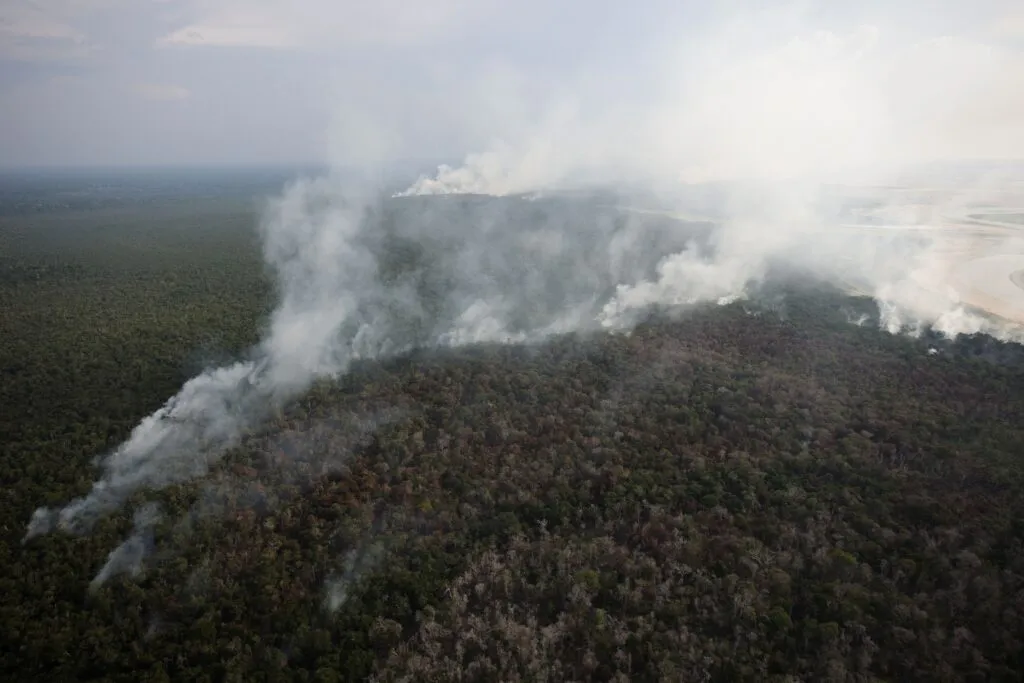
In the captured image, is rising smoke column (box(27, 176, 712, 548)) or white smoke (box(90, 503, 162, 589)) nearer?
white smoke (box(90, 503, 162, 589))

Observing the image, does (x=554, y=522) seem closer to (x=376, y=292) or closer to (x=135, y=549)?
(x=135, y=549)

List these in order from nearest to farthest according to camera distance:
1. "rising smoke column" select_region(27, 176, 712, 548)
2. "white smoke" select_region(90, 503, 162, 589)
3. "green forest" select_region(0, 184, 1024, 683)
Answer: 1. "green forest" select_region(0, 184, 1024, 683)
2. "white smoke" select_region(90, 503, 162, 589)
3. "rising smoke column" select_region(27, 176, 712, 548)

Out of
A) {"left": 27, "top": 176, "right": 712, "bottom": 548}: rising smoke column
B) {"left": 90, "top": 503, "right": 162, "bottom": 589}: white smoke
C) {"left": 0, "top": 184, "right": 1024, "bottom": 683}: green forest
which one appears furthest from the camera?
{"left": 27, "top": 176, "right": 712, "bottom": 548}: rising smoke column

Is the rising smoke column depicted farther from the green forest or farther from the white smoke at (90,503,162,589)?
the green forest

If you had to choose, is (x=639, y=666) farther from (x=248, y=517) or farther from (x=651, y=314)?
(x=651, y=314)

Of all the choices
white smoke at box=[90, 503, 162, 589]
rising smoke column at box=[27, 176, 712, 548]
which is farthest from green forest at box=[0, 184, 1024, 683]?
rising smoke column at box=[27, 176, 712, 548]

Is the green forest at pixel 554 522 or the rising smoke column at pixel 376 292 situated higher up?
the rising smoke column at pixel 376 292

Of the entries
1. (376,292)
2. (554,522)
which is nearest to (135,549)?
(554,522)

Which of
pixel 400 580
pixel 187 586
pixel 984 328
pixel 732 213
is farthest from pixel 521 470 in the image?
pixel 732 213

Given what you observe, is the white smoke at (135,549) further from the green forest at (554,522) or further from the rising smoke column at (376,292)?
the green forest at (554,522)

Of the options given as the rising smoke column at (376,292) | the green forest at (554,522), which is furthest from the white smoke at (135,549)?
the green forest at (554,522)
